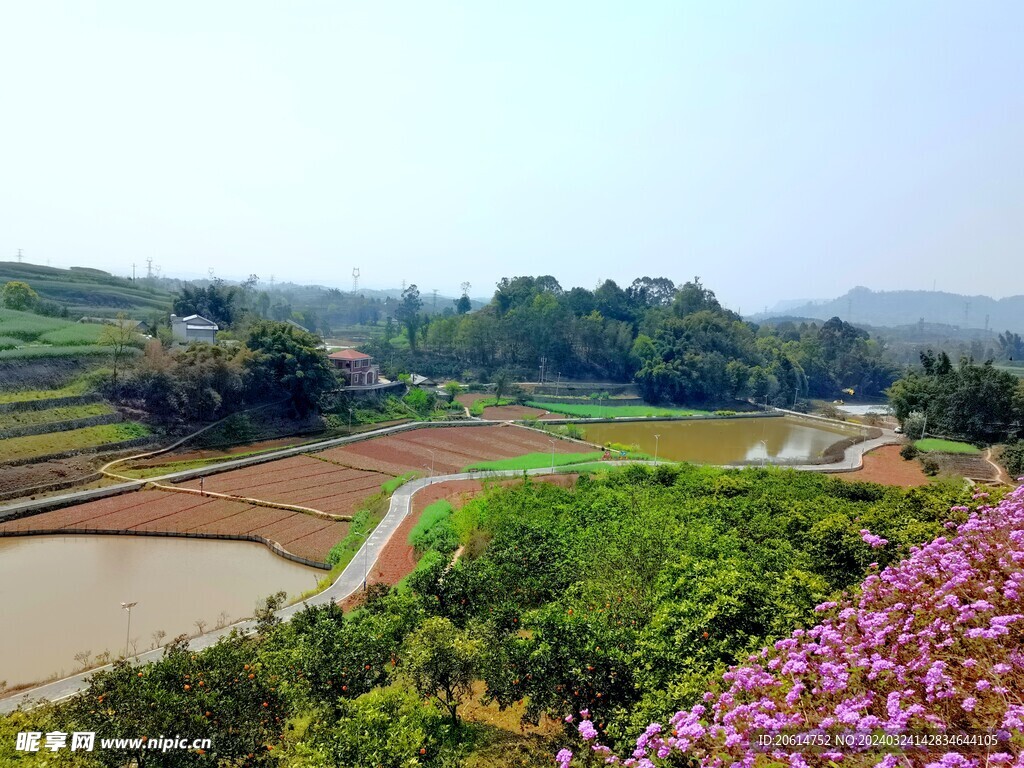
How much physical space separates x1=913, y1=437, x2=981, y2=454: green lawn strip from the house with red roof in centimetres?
4194

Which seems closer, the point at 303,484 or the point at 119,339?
the point at 303,484

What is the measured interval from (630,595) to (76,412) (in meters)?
36.3

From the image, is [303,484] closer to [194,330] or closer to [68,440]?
[68,440]

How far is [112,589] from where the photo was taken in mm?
19234

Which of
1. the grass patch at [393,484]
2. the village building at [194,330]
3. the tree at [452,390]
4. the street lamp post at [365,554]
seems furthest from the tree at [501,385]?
the street lamp post at [365,554]

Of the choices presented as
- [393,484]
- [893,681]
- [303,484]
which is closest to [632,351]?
[393,484]

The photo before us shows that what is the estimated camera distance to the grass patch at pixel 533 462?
34.7m

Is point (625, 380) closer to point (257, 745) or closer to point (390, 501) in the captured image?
point (390, 501)

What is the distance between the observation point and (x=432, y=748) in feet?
24.2

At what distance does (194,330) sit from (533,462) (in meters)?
34.9

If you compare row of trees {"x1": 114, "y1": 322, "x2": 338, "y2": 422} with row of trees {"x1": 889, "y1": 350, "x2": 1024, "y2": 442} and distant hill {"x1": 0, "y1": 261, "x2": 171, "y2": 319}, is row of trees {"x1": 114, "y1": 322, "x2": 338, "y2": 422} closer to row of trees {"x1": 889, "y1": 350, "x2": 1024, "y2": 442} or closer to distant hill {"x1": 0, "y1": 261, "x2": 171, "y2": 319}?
row of trees {"x1": 889, "y1": 350, "x2": 1024, "y2": 442}

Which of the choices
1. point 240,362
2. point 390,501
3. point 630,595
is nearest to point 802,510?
point 630,595

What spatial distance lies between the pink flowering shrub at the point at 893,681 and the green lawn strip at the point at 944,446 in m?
35.2

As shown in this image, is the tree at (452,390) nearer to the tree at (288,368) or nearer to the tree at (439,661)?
the tree at (288,368)
